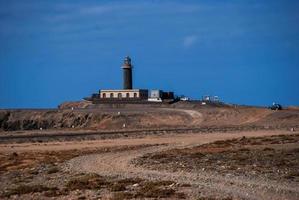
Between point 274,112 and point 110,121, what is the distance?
2725 cm

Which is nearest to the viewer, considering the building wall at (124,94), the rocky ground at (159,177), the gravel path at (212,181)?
the gravel path at (212,181)

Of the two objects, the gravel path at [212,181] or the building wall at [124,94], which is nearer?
the gravel path at [212,181]

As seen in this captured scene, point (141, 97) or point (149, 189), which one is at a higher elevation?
point (141, 97)

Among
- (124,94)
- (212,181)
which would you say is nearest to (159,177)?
(212,181)

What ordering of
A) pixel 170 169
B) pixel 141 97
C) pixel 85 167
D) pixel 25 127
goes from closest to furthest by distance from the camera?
pixel 170 169 < pixel 85 167 < pixel 25 127 < pixel 141 97

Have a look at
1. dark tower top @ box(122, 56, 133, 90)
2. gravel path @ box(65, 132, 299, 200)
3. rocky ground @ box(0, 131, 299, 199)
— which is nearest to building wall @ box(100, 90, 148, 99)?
dark tower top @ box(122, 56, 133, 90)

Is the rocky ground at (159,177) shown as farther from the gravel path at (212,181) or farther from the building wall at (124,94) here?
the building wall at (124,94)

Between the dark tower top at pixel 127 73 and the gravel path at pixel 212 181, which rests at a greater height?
the dark tower top at pixel 127 73

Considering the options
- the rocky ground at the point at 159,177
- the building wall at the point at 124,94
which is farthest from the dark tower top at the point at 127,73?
the rocky ground at the point at 159,177

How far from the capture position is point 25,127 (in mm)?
103812

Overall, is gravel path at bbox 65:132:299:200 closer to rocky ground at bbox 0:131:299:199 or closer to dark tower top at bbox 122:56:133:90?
rocky ground at bbox 0:131:299:199

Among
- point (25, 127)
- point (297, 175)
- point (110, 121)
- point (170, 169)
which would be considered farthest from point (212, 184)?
point (25, 127)

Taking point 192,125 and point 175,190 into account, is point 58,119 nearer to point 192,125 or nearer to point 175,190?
point 192,125

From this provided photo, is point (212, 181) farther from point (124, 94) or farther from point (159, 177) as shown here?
point (124, 94)
